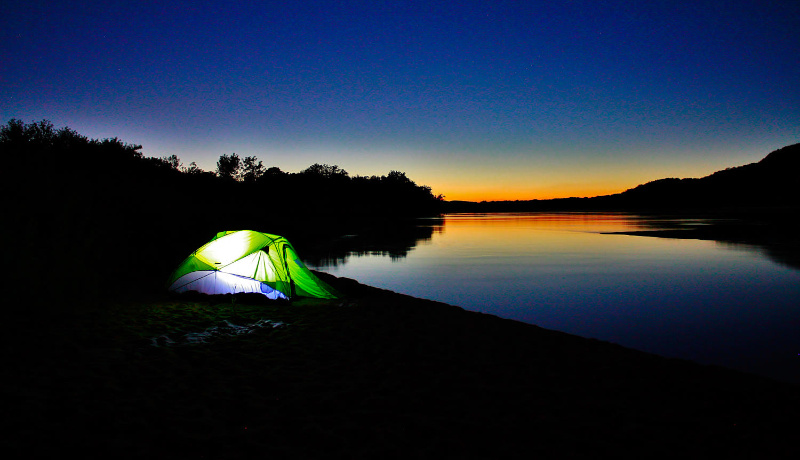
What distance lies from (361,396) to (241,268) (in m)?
7.56

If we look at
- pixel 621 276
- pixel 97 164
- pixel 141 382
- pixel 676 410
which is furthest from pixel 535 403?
pixel 97 164

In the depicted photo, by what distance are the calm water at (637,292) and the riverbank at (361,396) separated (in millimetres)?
4147

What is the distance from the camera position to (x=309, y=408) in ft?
17.2

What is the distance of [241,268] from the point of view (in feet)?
39.8

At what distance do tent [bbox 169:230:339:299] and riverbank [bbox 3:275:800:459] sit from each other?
280 cm

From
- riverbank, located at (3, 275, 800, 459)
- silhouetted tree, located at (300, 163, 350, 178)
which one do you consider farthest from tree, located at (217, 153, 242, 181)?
riverbank, located at (3, 275, 800, 459)

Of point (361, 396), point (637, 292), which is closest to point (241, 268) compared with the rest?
point (361, 396)

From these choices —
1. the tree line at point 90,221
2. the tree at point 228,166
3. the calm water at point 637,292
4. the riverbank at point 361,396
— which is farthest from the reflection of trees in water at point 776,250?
the tree at point 228,166

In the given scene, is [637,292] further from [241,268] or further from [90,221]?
[90,221]

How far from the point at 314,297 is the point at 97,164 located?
34524 mm

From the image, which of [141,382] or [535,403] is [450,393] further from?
[141,382]

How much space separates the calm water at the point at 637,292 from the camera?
1111cm

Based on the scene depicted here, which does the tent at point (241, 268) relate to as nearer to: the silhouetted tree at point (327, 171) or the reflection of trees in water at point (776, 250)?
→ the reflection of trees in water at point (776, 250)

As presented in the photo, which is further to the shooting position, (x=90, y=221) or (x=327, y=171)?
(x=327, y=171)
